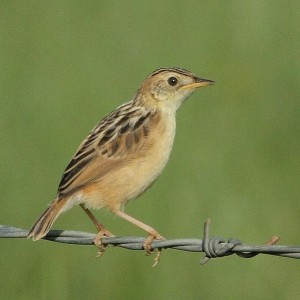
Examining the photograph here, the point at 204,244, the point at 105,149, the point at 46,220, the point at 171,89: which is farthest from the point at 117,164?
the point at 204,244

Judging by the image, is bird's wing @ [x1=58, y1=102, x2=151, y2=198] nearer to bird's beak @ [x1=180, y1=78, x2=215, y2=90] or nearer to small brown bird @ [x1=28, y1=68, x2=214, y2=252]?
small brown bird @ [x1=28, y1=68, x2=214, y2=252]

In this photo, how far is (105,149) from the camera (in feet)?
28.0

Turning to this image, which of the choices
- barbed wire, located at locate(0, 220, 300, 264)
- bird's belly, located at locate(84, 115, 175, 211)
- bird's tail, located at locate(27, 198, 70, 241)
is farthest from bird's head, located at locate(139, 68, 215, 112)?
barbed wire, located at locate(0, 220, 300, 264)

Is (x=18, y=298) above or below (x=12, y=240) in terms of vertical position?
below

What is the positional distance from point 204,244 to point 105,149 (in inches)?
93.5

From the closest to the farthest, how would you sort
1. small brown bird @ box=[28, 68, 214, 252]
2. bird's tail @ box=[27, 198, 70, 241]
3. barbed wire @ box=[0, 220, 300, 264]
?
barbed wire @ box=[0, 220, 300, 264]
bird's tail @ box=[27, 198, 70, 241]
small brown bird @ box=[28, 68, 214, 252]

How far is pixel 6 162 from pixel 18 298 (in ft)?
6.84

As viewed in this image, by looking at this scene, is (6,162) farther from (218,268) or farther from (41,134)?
(218,268)

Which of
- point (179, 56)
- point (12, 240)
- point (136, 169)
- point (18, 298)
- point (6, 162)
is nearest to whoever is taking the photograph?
point (136, 169)

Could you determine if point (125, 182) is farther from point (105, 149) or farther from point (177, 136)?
point (177, 136)

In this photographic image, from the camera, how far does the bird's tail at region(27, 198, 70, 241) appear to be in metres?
7.65

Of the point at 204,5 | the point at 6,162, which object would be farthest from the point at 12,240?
the point at 204,5

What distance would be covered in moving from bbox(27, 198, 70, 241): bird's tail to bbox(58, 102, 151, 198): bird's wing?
0.21 feet

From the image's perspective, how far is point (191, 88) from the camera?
9.20m
